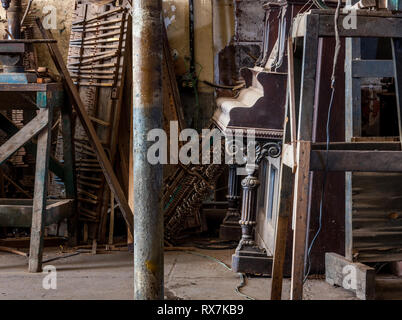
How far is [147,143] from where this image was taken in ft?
10.9

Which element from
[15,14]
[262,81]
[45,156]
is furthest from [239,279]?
[15,14]

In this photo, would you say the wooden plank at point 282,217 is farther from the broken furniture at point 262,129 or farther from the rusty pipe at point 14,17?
the rusty pipe at point 14,17

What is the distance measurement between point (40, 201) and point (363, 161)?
297cm

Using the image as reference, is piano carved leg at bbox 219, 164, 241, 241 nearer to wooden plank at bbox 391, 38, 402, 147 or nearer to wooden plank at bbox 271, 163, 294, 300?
wooden plank at bbox 271, 163, 294, 300

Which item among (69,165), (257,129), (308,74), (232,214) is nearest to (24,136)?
(69,165)

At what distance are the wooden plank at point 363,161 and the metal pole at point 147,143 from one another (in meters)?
0.91

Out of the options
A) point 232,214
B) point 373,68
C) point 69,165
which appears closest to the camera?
point 373,68

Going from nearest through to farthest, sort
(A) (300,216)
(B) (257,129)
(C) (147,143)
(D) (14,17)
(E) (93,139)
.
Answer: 1. (A) (300,216)
2. (C) (147,143)
3. (B) (257,129)
4. (D) (14,17)
5. (E) (93,139)

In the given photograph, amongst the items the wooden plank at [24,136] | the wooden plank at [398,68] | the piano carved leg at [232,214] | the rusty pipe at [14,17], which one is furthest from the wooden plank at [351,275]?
the rusty pipe at [14,17]

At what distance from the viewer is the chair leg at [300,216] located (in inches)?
119

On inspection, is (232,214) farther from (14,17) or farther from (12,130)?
(14,17)

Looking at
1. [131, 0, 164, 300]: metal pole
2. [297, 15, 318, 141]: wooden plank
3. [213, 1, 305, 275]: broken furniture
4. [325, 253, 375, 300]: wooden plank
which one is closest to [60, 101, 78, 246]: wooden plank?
[213, 1, 305, 275]: broken furniture

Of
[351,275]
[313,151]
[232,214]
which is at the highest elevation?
[313,151]

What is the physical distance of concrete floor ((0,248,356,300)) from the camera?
4.34 m
